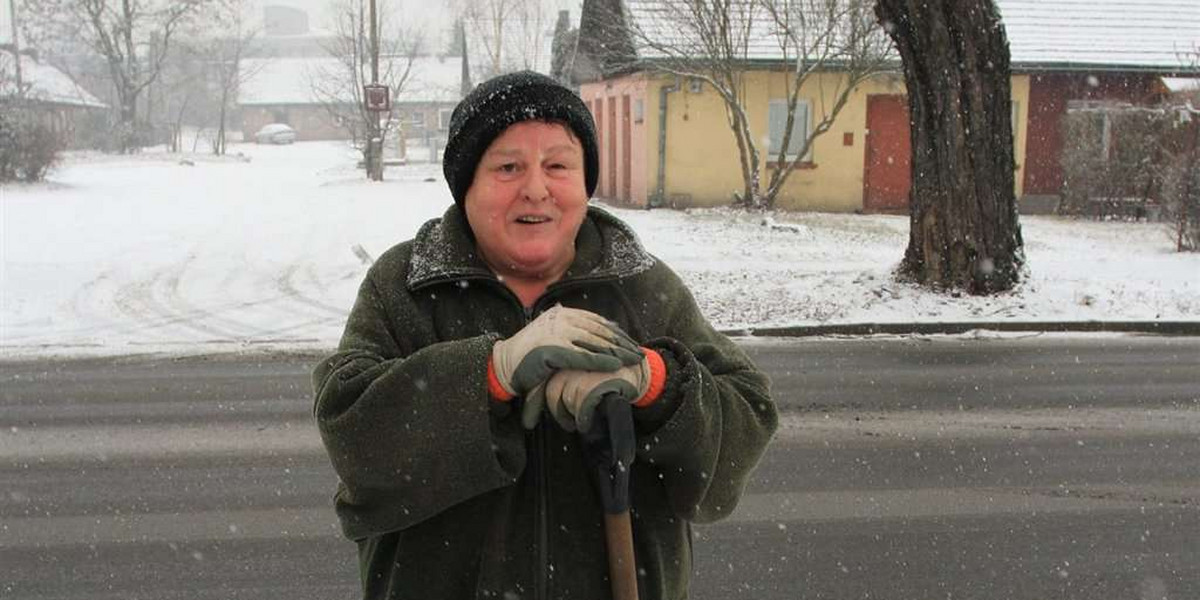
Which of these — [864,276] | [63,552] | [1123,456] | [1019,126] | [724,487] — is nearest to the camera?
[724,487]

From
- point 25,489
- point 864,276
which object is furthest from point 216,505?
point 864,276

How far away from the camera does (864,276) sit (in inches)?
497

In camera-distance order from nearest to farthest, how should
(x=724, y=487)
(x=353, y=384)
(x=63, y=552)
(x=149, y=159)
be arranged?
(x=353, y=384), (x=724, y=487), (x=63, y=552), (x=149, y=159)

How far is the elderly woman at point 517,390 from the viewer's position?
1664 millimetres

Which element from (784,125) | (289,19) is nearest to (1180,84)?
(784,125)

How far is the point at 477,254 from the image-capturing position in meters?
1.91

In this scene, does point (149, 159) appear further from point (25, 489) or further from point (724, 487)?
point (724, 487)

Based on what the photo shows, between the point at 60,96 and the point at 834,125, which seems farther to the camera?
the point at 60,96

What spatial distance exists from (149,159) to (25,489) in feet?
157

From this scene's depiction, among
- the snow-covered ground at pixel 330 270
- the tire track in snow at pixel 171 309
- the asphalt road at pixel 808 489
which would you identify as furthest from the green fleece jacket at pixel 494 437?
the tire track in snow at pixel 171 309

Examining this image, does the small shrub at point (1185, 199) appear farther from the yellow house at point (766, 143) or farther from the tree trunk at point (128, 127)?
the tree trunk at point (128, 127)

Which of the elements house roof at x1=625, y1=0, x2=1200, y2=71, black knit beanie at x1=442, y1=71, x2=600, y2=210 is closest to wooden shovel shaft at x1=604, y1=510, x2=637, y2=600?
black knit beanie at x1=442, y1=71, x2=600, y2=210

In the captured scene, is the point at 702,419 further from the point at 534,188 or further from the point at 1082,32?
the point at 1082,32

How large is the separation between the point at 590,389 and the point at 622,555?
33 cm
